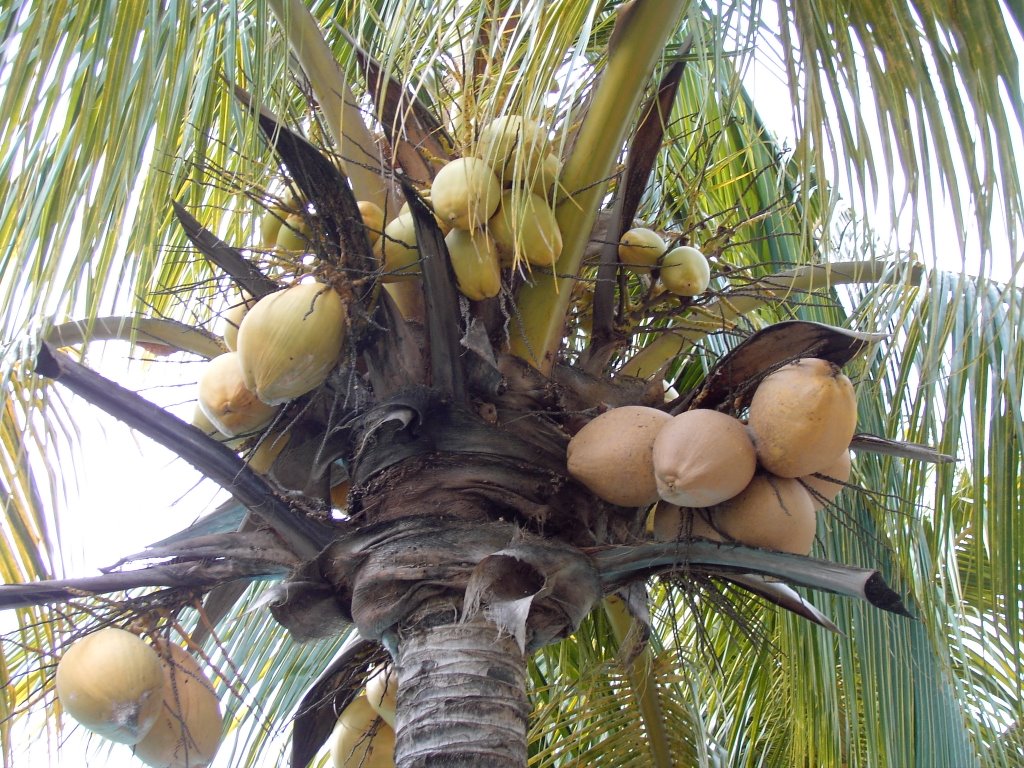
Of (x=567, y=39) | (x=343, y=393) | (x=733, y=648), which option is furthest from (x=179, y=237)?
(x=733, y=648)

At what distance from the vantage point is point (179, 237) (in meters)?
2.51

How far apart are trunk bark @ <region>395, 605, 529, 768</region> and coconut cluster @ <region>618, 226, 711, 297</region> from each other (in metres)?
0.73

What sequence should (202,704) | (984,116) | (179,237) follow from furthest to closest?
1. (179,237)
2. (202,704)
3. (984,116)

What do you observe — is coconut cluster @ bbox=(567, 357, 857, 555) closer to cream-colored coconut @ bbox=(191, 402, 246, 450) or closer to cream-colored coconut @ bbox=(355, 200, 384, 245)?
cream-colored coconut @ bbox=(355, 200, 384, 245)

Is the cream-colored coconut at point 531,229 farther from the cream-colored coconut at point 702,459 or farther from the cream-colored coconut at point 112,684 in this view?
the cream-colored coconut at point 112,684

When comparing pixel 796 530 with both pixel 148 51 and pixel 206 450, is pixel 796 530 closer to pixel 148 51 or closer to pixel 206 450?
pixel 206 450

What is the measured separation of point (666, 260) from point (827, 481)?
0.50 meters

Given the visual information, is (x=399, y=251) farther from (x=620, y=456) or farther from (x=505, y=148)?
(x=620, y=456)

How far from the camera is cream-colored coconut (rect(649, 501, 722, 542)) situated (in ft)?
5.18

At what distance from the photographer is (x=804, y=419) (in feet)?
4.87

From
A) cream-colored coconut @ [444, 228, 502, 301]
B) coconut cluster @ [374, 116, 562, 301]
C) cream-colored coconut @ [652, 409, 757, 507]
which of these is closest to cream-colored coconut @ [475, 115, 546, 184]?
coconut cluster @ [374, 116, 562, 301]

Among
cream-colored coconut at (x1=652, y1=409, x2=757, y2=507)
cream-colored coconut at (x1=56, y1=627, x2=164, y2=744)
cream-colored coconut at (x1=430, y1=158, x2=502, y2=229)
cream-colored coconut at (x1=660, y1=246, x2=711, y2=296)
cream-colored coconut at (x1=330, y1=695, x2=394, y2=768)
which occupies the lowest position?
cream-colored coconut at (x1=330, y1=695, x2=394, y2=768)

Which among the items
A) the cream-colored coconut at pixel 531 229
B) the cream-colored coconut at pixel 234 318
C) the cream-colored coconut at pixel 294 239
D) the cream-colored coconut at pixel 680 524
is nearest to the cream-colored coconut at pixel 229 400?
the cream-colored coconut at pixel 234 318

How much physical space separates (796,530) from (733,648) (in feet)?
6.42
